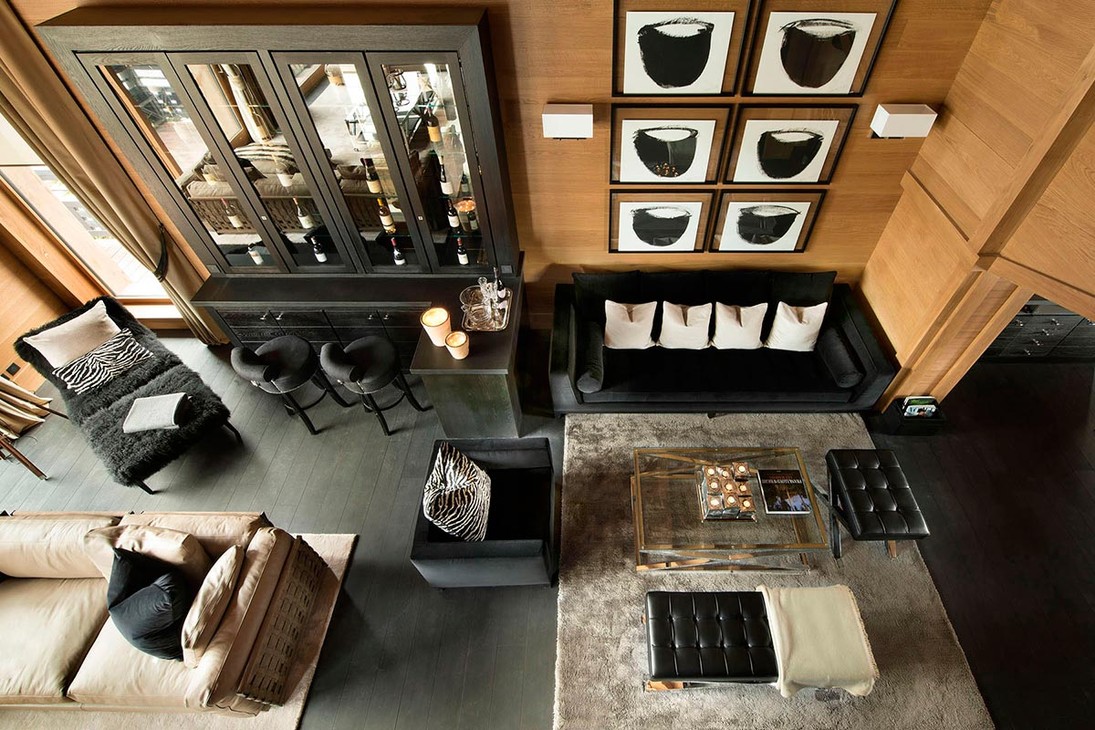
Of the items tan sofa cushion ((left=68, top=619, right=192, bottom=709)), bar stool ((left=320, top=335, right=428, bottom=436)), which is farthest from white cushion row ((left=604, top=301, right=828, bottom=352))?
tan sofa cushion ((left=68, top=619, right=192, bottom=709))

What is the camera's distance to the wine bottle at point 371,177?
10.6 feet

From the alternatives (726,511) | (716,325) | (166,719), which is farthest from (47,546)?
(716,325)

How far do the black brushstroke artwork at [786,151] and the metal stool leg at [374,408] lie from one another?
10.6 ft

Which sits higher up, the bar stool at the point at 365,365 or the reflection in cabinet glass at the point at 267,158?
the reflection in cabinet glass at the point at 267,158

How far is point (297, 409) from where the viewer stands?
3857 mm

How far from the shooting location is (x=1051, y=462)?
362 centimetres

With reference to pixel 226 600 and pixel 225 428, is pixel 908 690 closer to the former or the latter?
pixel 226 600

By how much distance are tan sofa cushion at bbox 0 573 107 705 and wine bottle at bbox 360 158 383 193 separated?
2814 millimetres

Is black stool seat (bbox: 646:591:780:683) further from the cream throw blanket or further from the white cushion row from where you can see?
the white cushion row

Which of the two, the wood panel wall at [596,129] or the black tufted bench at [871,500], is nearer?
the wood panel wall at [596,129]

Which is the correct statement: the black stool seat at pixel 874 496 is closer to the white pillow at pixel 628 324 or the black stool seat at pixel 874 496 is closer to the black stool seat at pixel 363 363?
the white pillow at pixel 628 324

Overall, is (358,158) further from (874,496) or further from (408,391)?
(874,496)

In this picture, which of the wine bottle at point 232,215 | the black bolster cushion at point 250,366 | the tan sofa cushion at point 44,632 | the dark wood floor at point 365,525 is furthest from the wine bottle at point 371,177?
the tan sofa cushion at point 44,632

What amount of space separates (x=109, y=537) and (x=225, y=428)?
4.79 feet
